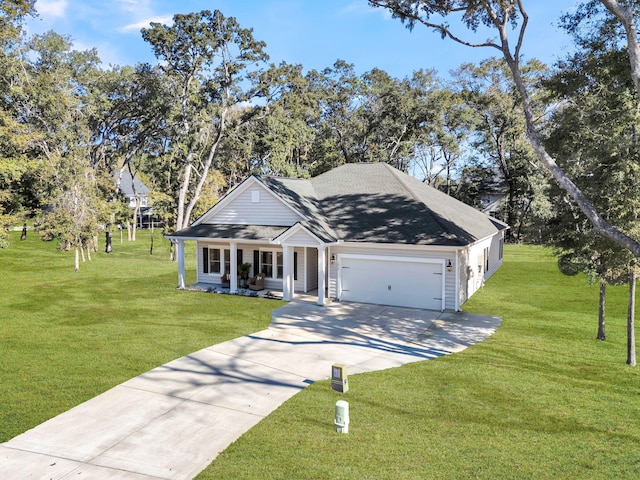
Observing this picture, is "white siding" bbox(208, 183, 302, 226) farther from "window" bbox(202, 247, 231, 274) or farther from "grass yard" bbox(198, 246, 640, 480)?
"grass yard" bbox(198, 246, 640, 480)

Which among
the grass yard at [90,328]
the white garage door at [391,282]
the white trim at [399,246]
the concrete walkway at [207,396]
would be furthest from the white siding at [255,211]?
the concrete walkway at [207,396]

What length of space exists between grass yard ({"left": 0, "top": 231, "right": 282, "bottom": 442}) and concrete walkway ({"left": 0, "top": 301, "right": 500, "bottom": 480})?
25.4 inches

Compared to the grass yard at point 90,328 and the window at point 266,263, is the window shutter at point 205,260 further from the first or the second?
the window at point 266,263

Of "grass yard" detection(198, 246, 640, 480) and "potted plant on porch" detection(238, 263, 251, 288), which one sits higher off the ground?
"potted plant on porch" detection(238, 263, 251, 288)

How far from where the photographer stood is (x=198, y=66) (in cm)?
3003

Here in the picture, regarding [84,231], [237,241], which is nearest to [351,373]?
[237,241]

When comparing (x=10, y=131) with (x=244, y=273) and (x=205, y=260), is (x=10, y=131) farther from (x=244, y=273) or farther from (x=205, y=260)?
(x=244, y=273)

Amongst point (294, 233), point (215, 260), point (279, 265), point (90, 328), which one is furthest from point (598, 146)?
point (215, 260)

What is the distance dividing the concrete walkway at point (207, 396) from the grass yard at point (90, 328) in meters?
0.64

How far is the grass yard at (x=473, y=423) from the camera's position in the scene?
6.27 meters

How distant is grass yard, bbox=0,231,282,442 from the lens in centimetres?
894

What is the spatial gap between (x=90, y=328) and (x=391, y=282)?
10610 millimetres

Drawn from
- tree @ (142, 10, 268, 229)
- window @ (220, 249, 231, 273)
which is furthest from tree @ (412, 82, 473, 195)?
window @ (220, 249, 231, 273)

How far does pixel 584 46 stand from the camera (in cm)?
1237
